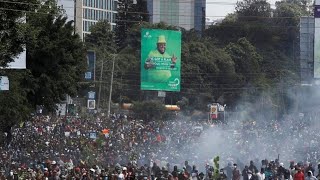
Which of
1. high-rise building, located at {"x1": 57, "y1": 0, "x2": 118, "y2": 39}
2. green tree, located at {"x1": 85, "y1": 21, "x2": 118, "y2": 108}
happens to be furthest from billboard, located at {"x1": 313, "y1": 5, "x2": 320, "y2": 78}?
high-rise building, located at {"x1": 57, "y1": 0, "x2": 118, "y2": 39}

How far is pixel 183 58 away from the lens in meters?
96.4

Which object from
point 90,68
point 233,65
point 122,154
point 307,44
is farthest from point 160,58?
point 233,65

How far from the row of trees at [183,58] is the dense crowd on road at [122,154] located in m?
2.61

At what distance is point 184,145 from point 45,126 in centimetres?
1355

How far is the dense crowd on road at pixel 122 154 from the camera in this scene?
4062 centimetres

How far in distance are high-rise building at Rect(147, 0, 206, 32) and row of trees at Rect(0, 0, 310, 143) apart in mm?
1682

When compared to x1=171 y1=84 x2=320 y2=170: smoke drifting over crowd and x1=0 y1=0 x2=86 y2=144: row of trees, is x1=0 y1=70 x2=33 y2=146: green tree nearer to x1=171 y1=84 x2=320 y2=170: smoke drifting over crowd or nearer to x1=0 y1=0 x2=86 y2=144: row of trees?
x1=0 y1=0 x2=86 y2=144: row of trees

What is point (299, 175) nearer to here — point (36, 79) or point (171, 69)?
point (171, 69)

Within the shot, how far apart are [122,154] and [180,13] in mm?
73724

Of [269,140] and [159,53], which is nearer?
[159,53]

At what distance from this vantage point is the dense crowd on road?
40625 mm

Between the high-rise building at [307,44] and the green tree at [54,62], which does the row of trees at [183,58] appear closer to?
the green tree at [54,62]

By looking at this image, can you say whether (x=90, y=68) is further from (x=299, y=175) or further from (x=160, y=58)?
(x=299, y=175)

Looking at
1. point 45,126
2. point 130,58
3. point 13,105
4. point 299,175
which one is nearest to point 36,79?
point 13,105
